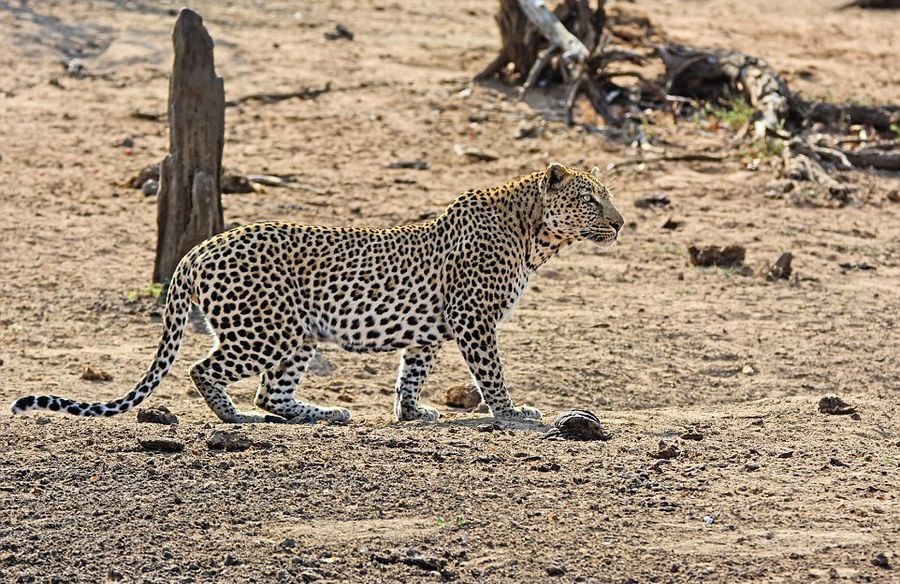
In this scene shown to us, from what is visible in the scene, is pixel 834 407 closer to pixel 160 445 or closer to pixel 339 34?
pixel 160 445

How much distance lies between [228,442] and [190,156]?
470 cm

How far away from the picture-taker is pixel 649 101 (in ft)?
65.3

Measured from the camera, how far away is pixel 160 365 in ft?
32.2

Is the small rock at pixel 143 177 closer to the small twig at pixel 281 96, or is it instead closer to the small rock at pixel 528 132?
the small twig at pixel 281 96

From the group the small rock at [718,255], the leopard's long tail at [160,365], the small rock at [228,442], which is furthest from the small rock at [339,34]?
the small rock at [228,442]

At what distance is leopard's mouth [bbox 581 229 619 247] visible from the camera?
1045 centimetres

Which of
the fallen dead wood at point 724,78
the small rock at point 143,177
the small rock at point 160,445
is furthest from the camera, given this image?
the fallen dead wood at point 724,78

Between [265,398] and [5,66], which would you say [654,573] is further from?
[5,66]

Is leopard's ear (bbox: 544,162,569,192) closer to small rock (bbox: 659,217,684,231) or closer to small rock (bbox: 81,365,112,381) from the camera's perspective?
small rock (bbox: 81,365,112,381)

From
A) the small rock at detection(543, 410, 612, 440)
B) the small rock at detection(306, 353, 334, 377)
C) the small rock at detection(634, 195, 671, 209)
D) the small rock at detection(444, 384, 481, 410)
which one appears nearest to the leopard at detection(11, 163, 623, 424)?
the small rock at detection(444, 384, 481, 410)

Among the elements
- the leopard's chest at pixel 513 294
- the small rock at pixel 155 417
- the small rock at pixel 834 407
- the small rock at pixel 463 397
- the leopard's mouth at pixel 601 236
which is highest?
the leopard's mouth at pixel 601 236

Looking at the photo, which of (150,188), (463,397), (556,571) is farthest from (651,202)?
(556,571)

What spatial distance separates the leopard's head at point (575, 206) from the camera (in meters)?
10.4

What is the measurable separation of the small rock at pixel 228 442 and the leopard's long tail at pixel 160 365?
3.43ft
